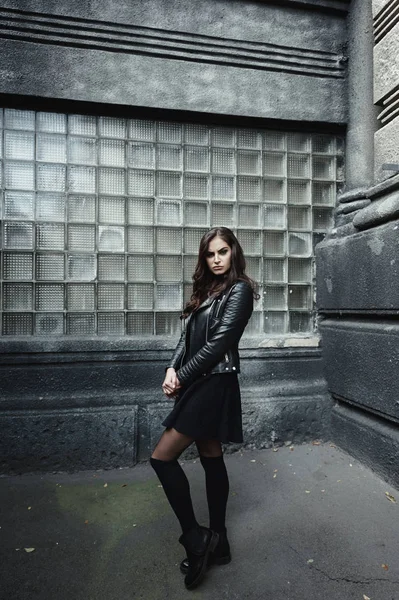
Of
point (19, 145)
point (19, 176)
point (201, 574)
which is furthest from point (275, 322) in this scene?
point (19, 145)

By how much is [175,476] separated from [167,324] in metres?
2.02

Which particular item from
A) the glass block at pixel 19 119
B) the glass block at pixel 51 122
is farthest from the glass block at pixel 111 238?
the glass block at pixel 19 119

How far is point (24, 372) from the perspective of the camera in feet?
12.2

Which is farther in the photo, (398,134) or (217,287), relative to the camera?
(398,134)

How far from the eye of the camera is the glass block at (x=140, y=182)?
4.05 metres

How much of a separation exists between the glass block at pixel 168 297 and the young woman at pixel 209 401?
1646 millimetres

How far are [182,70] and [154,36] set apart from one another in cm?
38

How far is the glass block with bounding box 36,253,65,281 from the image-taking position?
386cm

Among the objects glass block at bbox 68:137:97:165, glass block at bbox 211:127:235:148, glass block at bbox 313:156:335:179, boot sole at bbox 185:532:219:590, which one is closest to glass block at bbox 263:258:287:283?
glass block at bbox 313:156:335:179

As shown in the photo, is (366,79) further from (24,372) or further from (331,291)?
(24,372)

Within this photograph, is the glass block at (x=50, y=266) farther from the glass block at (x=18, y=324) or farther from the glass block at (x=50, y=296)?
the glass block at (x=18, y=324)

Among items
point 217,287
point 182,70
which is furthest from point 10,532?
point 182,70

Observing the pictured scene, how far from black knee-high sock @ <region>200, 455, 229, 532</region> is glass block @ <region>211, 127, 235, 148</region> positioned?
3120 millimetres

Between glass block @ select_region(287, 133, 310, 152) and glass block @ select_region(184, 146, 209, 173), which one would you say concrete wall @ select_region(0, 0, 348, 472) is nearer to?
glass block @ select_region(287, 133, 310, 152)
